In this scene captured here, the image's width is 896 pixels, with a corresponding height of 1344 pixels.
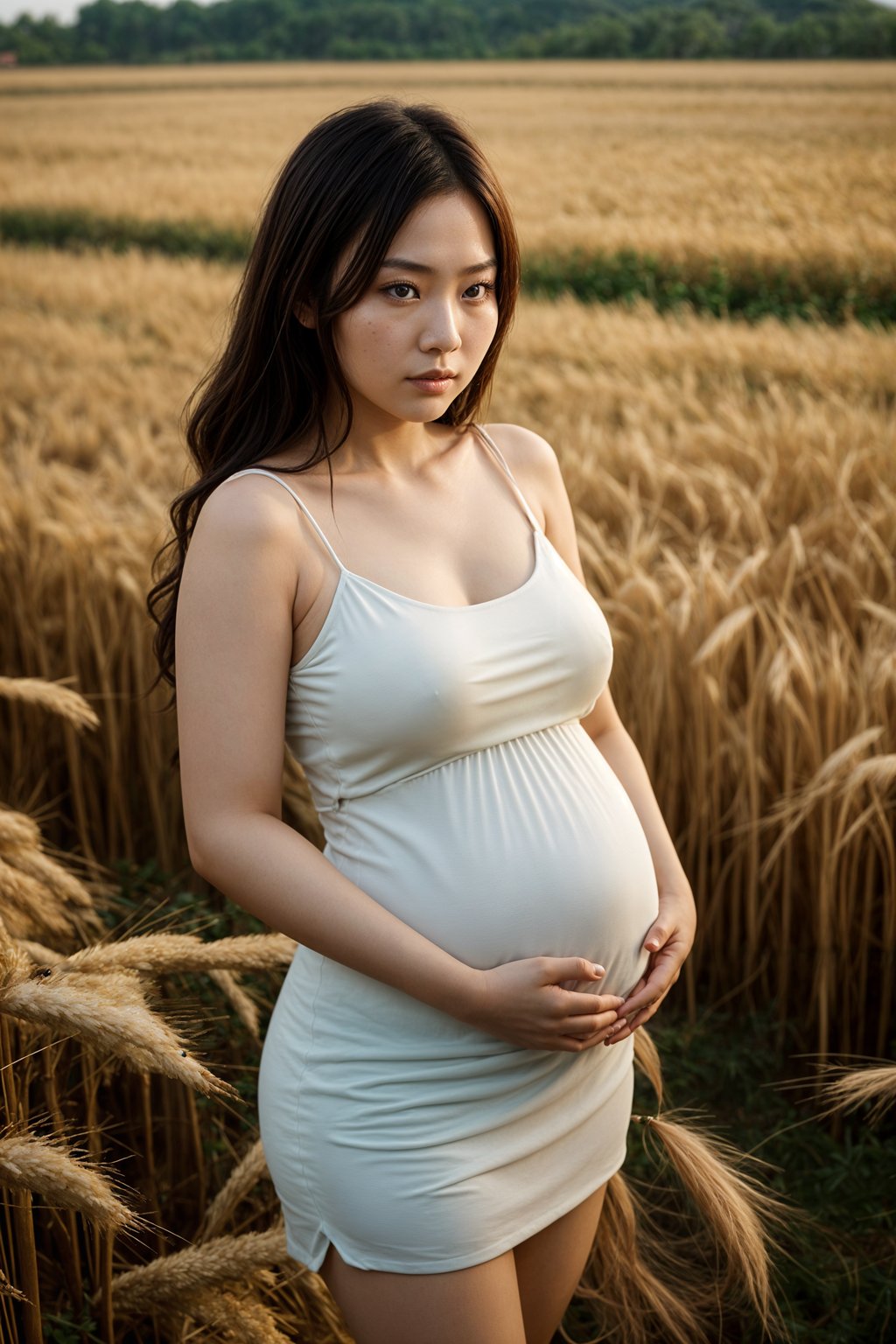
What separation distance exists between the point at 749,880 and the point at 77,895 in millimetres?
1057

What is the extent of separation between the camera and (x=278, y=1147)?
3.13ft

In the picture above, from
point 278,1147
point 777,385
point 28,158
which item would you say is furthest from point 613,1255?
point 28,158

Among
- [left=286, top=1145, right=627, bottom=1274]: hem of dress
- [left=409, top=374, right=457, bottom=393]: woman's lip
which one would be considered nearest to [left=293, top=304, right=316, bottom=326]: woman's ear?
[left=409, top=374, right=457, bottom=393]: woman's lip

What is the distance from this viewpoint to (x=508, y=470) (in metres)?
1.09

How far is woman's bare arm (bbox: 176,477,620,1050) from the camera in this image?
86 cm

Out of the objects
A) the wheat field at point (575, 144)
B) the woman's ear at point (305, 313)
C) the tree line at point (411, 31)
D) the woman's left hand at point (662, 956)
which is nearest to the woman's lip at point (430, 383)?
the woman's ear at point (305, 313)

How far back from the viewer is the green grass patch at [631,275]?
3.21 m

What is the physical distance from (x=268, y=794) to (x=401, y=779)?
0.35 ft

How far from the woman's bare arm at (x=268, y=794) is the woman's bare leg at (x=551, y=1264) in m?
0.23

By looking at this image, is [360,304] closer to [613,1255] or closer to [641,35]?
[613,1255]

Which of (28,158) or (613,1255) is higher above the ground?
(28,158)

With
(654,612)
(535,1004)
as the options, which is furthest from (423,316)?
(654,612)

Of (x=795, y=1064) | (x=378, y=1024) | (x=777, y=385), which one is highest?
(x=777, y=385)

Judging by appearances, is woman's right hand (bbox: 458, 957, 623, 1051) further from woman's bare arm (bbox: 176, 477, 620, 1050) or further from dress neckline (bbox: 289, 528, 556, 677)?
dress neckline (bbox: 289, 528, 556, 677)
